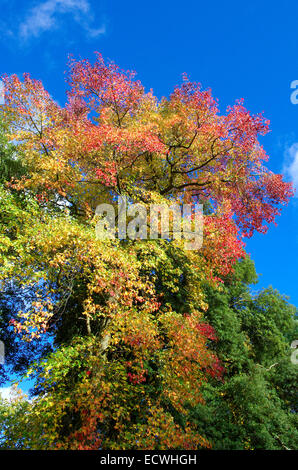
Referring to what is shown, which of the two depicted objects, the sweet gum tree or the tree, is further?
the tree

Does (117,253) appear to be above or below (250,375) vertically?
above

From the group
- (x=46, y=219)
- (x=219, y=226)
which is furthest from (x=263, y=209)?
(x=46, y=219)

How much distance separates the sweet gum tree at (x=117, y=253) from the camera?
884 cm

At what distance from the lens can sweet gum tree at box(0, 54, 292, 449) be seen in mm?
8844

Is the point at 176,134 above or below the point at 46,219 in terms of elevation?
above

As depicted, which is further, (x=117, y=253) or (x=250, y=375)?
(x=250, y=375)

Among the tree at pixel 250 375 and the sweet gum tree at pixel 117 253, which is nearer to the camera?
the sweet gum tree at pixel 117 253

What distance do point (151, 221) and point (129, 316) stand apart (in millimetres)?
4522

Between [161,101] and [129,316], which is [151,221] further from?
[161,101]

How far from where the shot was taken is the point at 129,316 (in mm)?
10234

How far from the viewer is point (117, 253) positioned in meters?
9.83

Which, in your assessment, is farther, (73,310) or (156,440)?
(73,310)
